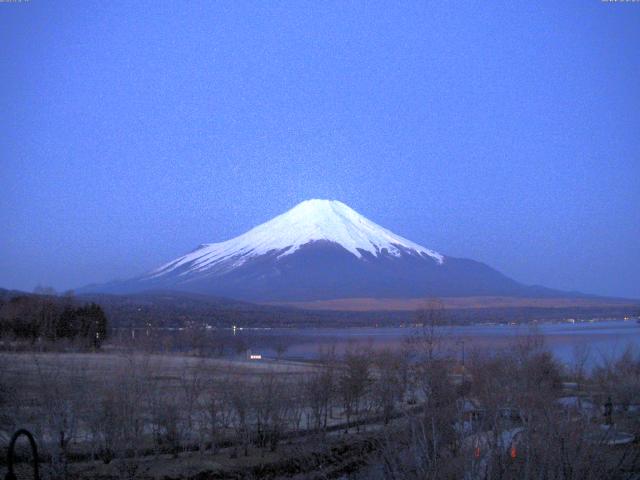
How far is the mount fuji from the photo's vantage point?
419 ft

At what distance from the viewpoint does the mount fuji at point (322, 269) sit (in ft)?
419

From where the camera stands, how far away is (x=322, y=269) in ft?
449

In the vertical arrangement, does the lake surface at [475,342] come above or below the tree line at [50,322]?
below

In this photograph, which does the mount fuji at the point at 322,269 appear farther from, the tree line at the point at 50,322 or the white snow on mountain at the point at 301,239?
the tree line at the point at 50,322

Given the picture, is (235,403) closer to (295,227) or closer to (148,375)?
(148,375)

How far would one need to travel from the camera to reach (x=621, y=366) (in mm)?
24922

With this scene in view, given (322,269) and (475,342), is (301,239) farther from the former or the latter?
(475,342)

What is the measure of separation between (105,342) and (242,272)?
90.3 meters

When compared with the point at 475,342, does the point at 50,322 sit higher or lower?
higher

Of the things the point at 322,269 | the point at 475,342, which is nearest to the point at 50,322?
the point at 475,342

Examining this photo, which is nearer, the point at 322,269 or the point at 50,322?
the point at 50,322

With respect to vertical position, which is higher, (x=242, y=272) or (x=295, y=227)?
(x=295, y=227)

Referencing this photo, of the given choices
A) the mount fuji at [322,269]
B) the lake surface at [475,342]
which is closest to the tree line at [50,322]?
the lake surface at [475,342]

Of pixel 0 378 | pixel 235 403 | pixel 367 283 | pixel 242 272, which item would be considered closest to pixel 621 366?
pixel 235 403
